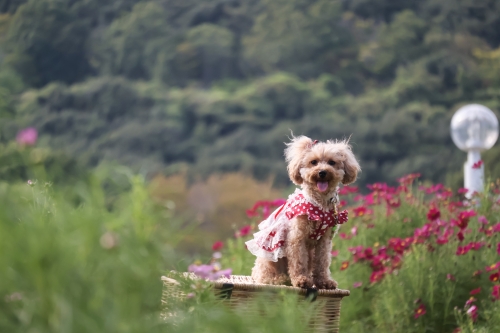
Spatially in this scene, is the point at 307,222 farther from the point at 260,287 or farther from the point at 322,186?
the point at 260,287

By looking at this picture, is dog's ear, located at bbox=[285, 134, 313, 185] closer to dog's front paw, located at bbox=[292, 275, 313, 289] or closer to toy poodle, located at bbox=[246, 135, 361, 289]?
toy poodle, located at bbox=[246, 135, 361, 289]

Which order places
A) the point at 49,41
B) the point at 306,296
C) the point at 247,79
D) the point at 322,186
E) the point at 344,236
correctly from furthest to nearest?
the point at 247,79
the point at 49,41
the point at 344,236
the point at 322,186
the point at 306,296

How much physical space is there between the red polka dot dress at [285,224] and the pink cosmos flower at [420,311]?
4.19 feet

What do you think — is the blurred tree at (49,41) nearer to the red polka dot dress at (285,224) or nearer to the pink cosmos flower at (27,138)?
the red polka dot dress at (285,224)

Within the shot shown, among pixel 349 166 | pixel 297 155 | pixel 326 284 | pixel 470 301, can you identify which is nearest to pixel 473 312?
pixel 470 301

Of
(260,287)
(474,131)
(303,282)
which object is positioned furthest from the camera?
(474,131)

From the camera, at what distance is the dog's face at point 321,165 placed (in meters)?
4.45

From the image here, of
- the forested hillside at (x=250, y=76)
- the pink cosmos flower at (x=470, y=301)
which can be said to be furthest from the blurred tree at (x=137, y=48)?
the pink cosmos flower at (x=470, y=301)

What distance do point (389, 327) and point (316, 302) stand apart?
1.88m

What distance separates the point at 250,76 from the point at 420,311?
2647 cm

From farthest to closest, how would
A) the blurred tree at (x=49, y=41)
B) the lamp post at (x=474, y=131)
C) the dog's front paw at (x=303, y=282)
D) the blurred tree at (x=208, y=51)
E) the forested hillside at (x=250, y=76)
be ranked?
the blurred tree at (x=208, y=51) → the blurred tree at (x=49, y=41) → the forested hillside at (x=250, y=76) → the lamp post at (x=474, y=131) → the dog's front paw at (x=303, y=282)

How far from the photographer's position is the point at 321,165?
14.7 feet

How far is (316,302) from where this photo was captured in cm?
399

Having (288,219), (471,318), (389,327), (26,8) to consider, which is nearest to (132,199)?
(288,219)
